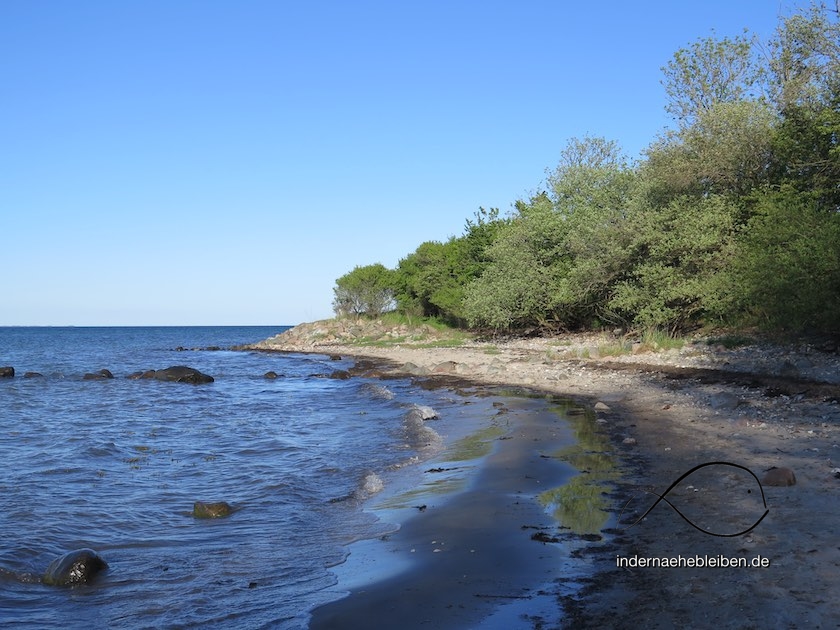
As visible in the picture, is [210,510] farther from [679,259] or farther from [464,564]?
[679,259]

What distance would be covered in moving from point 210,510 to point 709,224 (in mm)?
26149

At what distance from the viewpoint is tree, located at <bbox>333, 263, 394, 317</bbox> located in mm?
83000

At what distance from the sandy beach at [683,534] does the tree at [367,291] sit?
2623 inches

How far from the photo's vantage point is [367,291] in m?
83.1

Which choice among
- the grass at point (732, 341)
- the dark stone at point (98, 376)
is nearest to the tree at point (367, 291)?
the dark stone at point (98, 376)

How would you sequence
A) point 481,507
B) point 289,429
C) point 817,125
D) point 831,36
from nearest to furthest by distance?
point 481,507, point 289,429, point 817,125, point 831,36

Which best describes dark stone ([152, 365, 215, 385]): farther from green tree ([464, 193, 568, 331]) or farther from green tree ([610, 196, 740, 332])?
green tree ([610, 196, 740, 332])

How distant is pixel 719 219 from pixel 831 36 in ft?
28.6

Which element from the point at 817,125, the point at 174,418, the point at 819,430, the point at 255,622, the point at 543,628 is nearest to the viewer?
the point at 543,628

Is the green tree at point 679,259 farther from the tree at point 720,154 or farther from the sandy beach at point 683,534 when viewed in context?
the sandy beach at point 683,534

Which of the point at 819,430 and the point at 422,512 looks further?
the point at 819,430

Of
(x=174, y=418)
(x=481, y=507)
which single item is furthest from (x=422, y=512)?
(x=174, y=418)

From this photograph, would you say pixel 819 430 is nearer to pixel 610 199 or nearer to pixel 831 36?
pixel 831 36

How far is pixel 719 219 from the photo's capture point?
2942 centimetres
